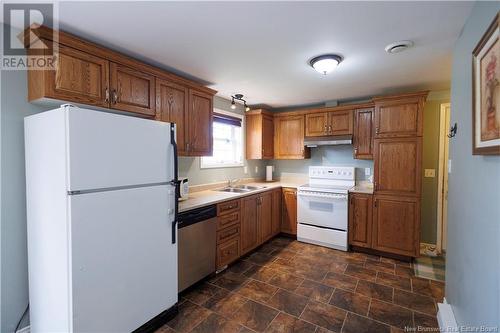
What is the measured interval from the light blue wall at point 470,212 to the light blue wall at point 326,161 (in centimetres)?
194

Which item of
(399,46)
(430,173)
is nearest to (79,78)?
(399,46)

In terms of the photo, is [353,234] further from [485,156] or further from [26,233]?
[26,233]

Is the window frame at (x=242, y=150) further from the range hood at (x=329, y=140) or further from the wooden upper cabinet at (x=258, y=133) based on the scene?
the range hood at (x=329, y=140)

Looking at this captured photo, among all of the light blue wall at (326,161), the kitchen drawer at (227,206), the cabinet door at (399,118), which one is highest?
the cabinet door at (399,118)

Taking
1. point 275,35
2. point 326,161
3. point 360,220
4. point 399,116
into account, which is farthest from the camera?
point 326,161

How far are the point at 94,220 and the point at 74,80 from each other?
111cm

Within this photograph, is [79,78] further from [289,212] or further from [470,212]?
[289,212]

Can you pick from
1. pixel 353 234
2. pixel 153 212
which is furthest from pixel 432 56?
pixel 153 212

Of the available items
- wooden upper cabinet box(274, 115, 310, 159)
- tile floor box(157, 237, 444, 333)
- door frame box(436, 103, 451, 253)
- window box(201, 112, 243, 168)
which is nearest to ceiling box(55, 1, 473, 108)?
door frame box(436, 103, 451, 253)

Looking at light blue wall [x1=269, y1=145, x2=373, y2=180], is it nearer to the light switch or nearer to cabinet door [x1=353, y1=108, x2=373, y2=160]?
cabinet door [x1=353, y1=108, x2=373, y2=160]

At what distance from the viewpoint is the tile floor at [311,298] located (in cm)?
200

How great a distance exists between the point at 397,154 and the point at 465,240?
188cm

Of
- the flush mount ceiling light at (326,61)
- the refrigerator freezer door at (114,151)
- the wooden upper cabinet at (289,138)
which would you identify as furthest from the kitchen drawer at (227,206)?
the flush mount ceiling light at (326,61)

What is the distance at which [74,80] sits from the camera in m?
1.81
